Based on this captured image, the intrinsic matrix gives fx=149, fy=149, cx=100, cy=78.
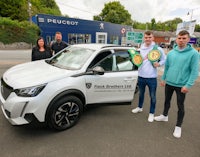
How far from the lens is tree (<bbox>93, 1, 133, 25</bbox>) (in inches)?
1634

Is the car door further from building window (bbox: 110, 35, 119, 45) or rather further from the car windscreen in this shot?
building window (bbox: 110, 35, 119, 45)

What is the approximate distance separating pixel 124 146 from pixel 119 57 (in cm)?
186

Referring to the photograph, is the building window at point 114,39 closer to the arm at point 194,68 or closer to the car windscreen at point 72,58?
the car windscreen at point 72,58

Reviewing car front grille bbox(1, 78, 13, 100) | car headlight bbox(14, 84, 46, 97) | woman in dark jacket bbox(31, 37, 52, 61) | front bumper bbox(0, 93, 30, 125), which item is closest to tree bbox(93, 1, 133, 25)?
woman in dark jacket bbox(31, 37, 52, 61)

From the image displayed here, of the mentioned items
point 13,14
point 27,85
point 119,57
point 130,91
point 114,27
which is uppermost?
point 13,14

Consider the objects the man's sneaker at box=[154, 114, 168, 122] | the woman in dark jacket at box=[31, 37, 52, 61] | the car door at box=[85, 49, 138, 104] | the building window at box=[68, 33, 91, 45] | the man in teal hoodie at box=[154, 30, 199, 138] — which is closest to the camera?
the man in teal hoodie at box=[154, 30, 199, 138]

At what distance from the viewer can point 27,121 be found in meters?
2.37

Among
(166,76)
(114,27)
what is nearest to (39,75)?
(166,76)

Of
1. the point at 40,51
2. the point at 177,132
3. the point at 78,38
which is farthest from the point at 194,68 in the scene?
the point at 78,38

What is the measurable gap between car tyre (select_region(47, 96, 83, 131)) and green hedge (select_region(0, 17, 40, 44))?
18947mm

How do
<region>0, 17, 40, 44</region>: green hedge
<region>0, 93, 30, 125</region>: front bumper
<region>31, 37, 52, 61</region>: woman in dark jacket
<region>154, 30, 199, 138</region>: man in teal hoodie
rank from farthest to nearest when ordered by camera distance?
<region>0, 17, 40, 44</region>: green hedge, <region>31, 37, 52, 61</region>: woman in dark jacket, <region>154, 30, 199, 138</region>: man in teal hoodie, <region>0, 93, 30, 125</region>: front bumper

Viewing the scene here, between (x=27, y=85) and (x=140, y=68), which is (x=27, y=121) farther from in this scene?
(x=140, y=68)

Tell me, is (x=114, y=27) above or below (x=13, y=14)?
below

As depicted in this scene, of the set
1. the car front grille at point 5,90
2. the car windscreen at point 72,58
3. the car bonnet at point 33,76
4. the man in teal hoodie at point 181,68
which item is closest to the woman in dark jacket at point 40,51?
the car windscreen at point 72,58
